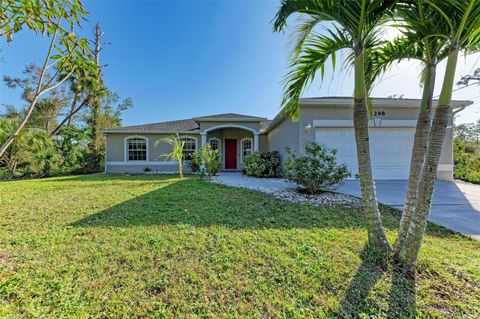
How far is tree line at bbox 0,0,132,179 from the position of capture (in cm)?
200

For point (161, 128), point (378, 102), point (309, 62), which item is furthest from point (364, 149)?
point (161, 128)

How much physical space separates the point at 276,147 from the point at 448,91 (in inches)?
397

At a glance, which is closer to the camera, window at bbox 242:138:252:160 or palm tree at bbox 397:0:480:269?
palm tree at bbox 397:0:480:269

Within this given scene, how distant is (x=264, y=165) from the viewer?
1074 cm

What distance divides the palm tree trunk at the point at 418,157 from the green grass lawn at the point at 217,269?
0.53 m

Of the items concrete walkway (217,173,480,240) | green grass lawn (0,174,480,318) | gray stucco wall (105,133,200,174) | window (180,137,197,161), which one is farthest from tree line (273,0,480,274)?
gray stucco wall (105,133,200,174)

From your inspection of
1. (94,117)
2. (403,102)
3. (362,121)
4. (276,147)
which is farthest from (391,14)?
(94,117)

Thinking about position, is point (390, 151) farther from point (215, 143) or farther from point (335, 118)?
point (215, 143)

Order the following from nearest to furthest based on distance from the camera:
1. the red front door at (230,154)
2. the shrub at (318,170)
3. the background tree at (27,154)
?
the shrub at (318,170) → the background tree at (27,154) → the red front door at (230,154)

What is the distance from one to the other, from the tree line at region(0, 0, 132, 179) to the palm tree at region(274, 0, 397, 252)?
2.53 m

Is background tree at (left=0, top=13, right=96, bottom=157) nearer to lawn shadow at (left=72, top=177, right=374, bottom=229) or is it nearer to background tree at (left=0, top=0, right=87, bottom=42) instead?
background tree at (left=0, top=0, right=87, bottom=42)

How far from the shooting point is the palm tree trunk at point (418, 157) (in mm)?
2523

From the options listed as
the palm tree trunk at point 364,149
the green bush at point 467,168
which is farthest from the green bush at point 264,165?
the green bush at point 467,168

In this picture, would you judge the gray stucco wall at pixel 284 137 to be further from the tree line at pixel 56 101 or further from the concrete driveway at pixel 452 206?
the tree line at pixel 56 101
